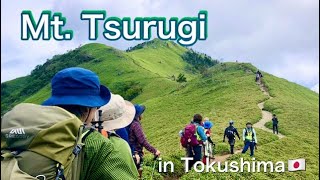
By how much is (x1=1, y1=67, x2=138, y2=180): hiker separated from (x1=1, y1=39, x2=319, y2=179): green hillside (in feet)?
6.01

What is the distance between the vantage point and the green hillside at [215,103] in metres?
21.5

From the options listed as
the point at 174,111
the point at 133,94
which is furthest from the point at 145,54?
the point at 174,111

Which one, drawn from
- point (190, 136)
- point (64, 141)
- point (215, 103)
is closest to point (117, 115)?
point (64, 141)

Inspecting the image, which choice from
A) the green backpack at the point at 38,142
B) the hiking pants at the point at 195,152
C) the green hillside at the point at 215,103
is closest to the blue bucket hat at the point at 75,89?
the green backpack at the point at 38,142

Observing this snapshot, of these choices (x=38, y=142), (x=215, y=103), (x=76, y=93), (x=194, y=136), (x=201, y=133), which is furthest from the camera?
(x=215, y=103)

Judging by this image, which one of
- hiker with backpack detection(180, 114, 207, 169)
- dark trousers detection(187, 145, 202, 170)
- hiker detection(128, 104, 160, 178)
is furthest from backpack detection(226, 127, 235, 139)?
hiker detection(128, 104, 160, 178)

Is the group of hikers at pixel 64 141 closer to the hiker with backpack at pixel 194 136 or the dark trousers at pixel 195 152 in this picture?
the hiker with backpack at pixel 194 136

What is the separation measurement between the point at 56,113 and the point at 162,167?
12.7 m

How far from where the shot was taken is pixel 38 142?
2.03m

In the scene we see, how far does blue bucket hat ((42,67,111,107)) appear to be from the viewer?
253cm

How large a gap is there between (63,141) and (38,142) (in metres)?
0.11

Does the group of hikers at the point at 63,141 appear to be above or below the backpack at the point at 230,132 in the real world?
above

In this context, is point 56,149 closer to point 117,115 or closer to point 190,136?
point 117,115

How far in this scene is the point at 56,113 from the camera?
7.03 ft
